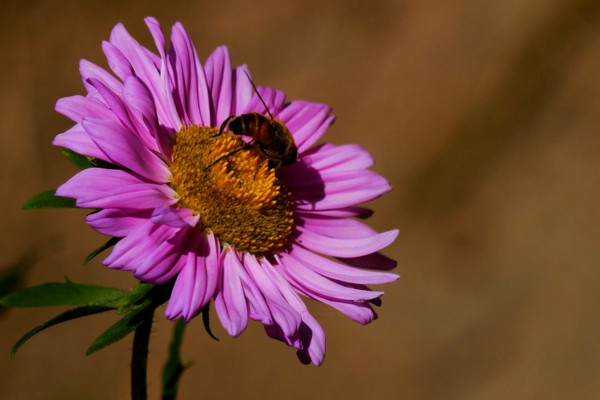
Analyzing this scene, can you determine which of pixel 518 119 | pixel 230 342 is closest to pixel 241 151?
pixel 230 342

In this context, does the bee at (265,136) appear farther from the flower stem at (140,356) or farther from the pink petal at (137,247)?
the flower stem at (140,356)

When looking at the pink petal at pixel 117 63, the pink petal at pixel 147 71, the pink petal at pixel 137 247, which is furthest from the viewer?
the pink petal at pixel 147 71

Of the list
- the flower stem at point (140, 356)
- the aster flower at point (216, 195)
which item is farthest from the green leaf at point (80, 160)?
the flower stem at point (140, 356)

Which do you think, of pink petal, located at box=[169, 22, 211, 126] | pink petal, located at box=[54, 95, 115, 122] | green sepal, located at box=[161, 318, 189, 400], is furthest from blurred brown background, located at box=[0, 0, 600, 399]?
pink petal, located at box=[54, 95, 115, 122]

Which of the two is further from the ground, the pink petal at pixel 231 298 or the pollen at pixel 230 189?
the pollen at pixel 230 189

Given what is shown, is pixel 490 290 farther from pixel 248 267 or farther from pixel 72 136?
pixel 72 136

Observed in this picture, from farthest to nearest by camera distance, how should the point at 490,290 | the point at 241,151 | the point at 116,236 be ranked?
the point at 490,290 → the point at 241,151 → the point at 116,236

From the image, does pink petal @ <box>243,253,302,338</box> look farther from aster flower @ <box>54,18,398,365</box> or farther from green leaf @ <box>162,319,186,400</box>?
green leaf @ <box>162,319,186,400</box>
